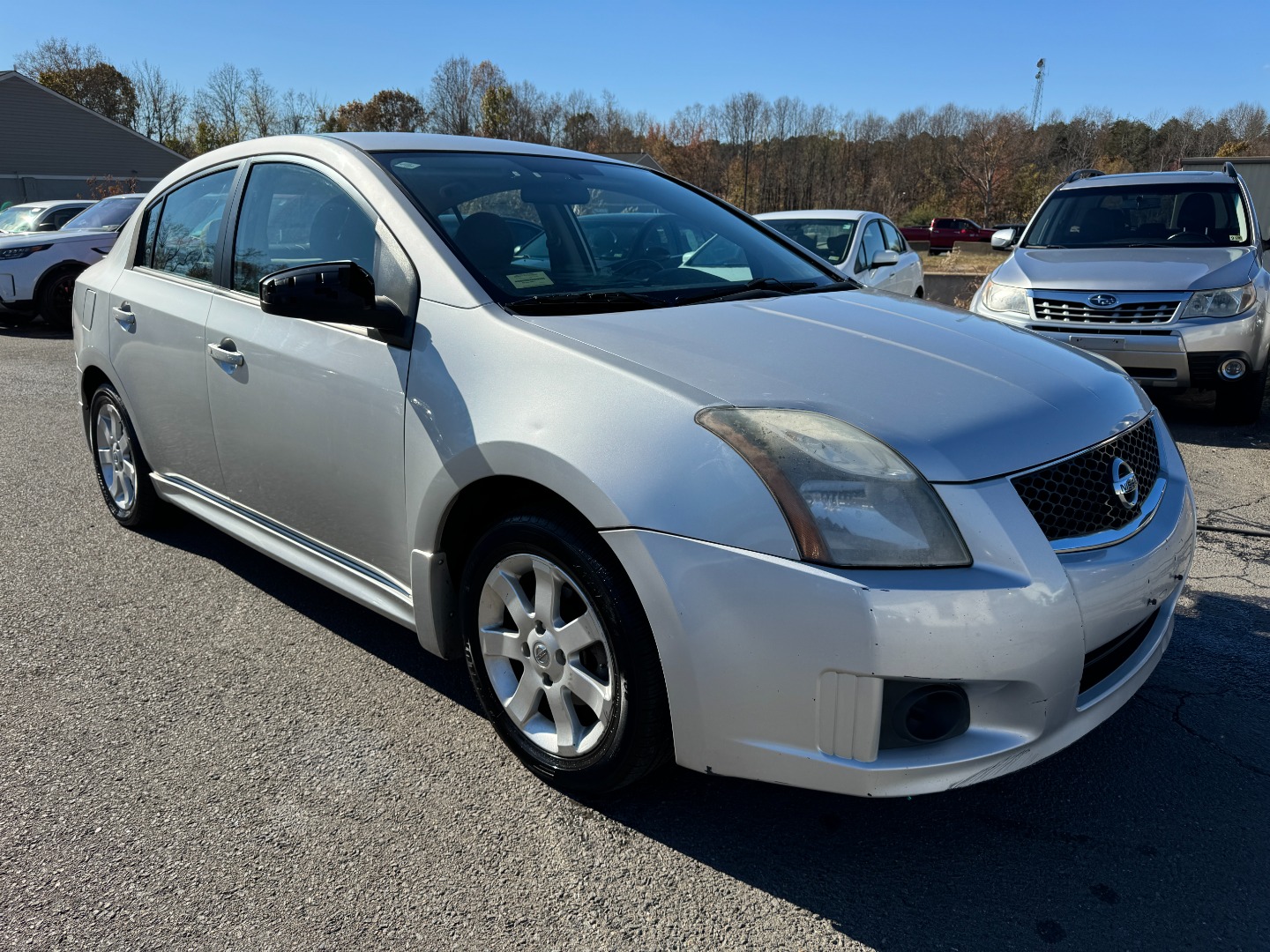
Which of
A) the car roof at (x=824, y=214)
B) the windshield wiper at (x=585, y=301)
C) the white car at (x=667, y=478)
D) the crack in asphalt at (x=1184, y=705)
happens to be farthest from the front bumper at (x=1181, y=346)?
the windshield wiper at (x=585, y=301)

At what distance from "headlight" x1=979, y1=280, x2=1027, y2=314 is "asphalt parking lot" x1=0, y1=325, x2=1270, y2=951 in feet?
12.7

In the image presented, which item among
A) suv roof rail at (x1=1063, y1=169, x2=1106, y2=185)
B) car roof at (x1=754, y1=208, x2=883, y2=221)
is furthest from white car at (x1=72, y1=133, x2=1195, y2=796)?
car roof at (x1=754, y1=208, x2=883, y2=221)

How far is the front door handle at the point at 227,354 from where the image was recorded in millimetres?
3145

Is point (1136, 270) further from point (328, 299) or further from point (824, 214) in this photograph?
point (328, 299)

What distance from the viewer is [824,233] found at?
9219 mm

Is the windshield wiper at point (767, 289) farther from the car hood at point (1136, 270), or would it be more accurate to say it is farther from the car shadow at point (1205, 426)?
the car shadow at point (1205, 426)

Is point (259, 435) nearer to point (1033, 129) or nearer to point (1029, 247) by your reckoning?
point (1029, 247)

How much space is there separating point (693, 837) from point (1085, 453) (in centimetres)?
133

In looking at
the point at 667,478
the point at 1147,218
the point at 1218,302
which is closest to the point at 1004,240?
the point at 1147,218

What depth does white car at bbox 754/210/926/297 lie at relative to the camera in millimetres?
8766

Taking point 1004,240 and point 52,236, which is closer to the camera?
point 1004,240

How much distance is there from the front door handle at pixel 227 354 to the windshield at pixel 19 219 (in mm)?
12888

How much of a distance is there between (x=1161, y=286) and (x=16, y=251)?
42.1ft

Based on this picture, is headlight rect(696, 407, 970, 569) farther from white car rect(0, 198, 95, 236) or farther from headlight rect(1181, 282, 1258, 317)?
white car rect(0, 198, 95, 236)
